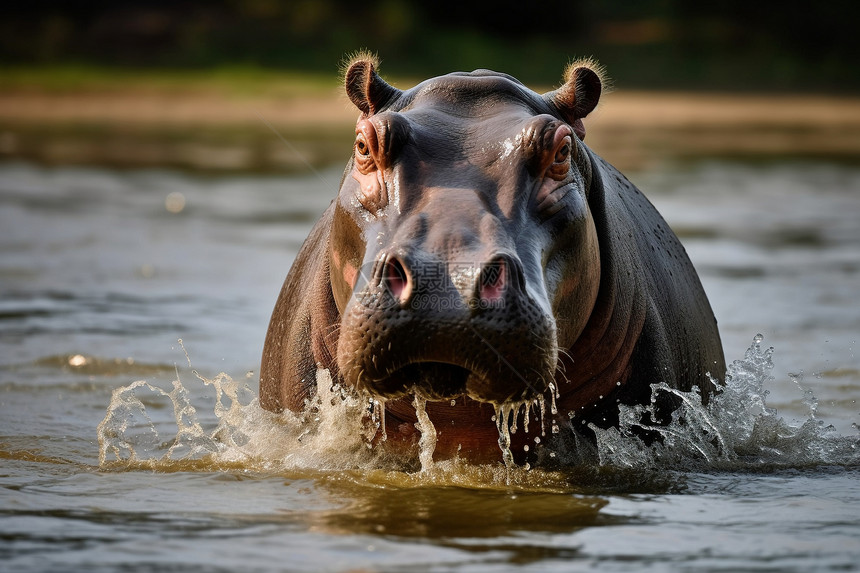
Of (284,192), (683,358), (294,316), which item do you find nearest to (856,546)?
(683,358)

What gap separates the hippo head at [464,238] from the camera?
12.1 ft

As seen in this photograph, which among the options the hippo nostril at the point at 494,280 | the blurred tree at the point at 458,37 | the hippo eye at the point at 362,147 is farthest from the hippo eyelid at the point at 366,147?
the blurred tree at the point at 458,37

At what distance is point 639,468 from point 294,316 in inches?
54.9

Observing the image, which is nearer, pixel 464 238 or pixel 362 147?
pixel 464 238

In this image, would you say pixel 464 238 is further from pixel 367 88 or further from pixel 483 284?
pixel 367 88

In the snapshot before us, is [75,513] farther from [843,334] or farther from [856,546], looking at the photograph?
[843,334]

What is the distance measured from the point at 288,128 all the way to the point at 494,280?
18.2 metres

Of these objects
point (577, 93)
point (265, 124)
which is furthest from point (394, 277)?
point (265, 124)

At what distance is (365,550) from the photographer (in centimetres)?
372

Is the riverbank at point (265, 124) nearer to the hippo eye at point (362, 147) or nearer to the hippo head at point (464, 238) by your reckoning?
the hippo head at point (464, 238)

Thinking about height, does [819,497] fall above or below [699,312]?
below

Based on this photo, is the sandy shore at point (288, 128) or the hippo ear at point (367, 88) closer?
the hippo ear at point (367, 88)

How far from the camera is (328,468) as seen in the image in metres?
4.72

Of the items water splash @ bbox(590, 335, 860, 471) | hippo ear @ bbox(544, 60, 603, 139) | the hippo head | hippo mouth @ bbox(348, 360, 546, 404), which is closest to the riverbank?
water splash @ bbox(590, 335, 860, 471)
